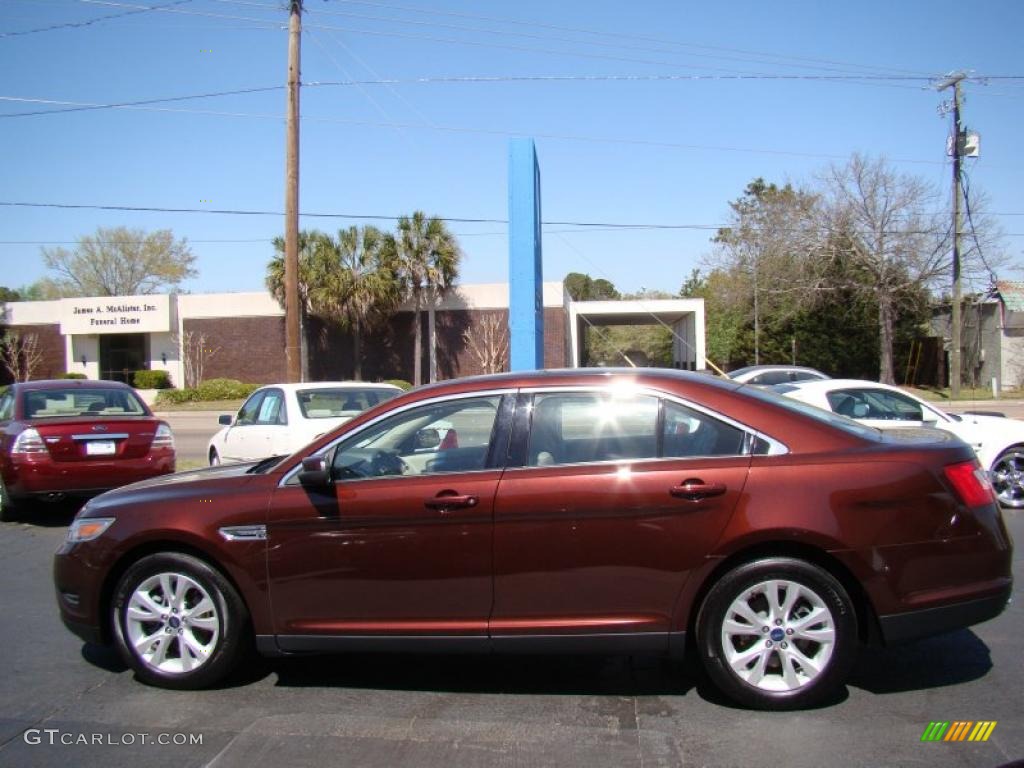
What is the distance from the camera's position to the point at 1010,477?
9039mm

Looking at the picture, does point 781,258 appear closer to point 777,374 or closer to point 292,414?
point 777,374

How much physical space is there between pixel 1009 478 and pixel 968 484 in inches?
240

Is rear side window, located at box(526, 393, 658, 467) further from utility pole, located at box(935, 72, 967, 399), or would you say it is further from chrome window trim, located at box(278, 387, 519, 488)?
utility pole, located at box(935, 72, 967, 399)

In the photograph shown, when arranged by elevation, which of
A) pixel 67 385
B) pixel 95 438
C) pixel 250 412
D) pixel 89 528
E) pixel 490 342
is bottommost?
pixel 89 528

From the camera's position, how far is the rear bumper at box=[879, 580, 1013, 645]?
3844mm

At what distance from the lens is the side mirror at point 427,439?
449 cm

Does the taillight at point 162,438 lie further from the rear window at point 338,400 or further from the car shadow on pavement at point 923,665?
the car shadow on pavement at point 923,665

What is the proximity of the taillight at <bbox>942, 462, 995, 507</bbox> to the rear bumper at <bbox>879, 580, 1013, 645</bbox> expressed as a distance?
0.46 metres

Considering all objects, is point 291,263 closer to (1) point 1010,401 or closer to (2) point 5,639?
(2) point 5,639

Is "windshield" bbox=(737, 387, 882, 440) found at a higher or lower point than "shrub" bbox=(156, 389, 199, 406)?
→ higher

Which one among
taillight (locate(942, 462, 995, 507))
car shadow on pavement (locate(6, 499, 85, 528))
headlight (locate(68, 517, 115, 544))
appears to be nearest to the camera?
taillight (locate(942, 462, 995, 507))

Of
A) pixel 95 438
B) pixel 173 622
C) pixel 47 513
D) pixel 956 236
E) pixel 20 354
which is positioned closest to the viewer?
pixel 173 622

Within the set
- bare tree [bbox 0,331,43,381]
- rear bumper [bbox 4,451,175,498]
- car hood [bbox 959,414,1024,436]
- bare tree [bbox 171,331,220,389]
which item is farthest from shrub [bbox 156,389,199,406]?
car hood [bbox 959,414,1024,436]

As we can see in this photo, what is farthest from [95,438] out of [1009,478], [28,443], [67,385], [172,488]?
[1009,478]
